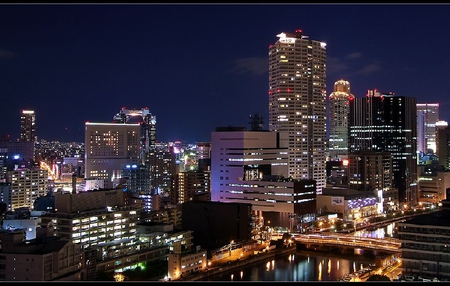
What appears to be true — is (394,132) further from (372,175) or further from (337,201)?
(337,201)

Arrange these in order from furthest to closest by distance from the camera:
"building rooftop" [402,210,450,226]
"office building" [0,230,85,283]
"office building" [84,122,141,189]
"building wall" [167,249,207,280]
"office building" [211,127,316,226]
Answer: "office building" [84,122,141,189]
"office building" [211,127,316,226]
"building wall" [167,249,207,280]
"building rooftop" [402,210,450,226]
"office building" [0,230,85,283]

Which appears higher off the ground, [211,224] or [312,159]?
[312,159]

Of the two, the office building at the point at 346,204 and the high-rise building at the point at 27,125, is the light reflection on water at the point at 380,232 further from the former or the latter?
the high-rise building at the point at 27,125

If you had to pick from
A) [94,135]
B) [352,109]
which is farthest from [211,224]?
[94,135]

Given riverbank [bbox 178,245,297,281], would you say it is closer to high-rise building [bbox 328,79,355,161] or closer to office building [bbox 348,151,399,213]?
office building [bbox 348,151,399,213]

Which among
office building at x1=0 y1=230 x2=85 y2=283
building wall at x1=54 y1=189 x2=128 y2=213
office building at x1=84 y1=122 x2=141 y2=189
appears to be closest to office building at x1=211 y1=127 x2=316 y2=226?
building wall at x1=54 y1=189 x2=128 y2=213

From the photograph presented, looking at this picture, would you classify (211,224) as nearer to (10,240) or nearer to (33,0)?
(10,240)
